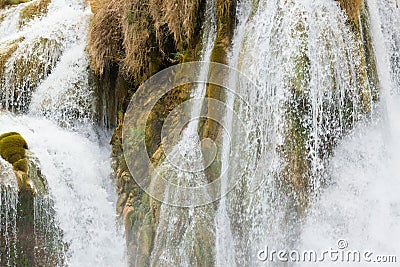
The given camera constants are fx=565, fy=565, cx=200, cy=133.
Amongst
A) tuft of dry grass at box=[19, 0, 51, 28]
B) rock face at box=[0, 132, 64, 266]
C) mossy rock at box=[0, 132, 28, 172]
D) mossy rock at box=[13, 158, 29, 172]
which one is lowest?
rock face at box=[0, 132, 64, 266]

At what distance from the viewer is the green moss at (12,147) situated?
21.9 feet

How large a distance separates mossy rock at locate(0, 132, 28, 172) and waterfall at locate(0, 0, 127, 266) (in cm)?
19

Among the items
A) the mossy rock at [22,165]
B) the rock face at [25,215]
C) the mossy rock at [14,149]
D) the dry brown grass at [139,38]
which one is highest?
the dry brown grass at [139,38]

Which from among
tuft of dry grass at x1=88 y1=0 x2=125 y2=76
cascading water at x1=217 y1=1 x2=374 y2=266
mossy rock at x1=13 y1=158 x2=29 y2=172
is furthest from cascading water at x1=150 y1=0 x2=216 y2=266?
tuft of dry grass at x1=88 y1=0 x2=125 y2=76

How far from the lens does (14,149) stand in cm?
676

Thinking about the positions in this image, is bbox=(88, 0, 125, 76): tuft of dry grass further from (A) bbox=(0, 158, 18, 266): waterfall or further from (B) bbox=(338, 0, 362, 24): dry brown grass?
(B) bbox=(338, 0, 362, 24): dry brown grass

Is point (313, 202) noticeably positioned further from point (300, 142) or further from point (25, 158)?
point (25, 158)

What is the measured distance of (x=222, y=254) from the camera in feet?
18.4

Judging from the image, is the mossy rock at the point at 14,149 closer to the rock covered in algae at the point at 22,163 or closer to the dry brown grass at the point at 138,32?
the rock covered in algae at the point at 22,163

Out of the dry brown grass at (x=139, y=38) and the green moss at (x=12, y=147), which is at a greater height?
the dry brown grass at (x=139, y=38)

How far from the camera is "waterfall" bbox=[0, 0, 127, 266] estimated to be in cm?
674

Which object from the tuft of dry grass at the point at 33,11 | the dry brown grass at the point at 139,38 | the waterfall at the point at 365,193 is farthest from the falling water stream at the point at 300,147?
the tuft of dry grass at the point at 33,11

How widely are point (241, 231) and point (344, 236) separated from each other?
98cm

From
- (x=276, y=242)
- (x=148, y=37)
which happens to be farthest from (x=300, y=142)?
(x=148, y=37)
